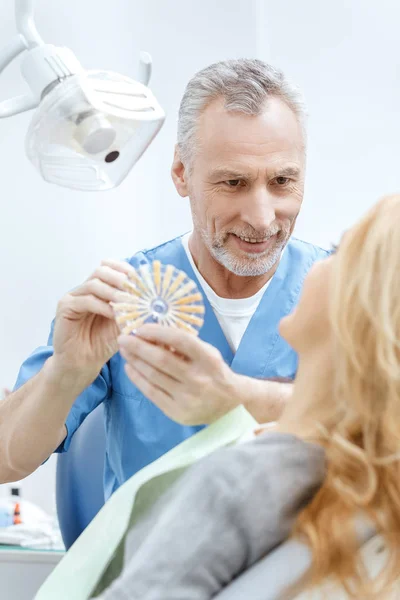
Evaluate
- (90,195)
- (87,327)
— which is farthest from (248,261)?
(90,195)

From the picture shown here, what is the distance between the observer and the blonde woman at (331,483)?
750mm

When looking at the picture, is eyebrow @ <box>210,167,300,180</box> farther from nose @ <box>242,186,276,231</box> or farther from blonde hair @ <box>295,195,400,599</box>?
blonde hair @ <box>295,195,400,599</box>

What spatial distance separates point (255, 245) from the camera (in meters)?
1.53

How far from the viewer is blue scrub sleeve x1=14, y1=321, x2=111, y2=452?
1.54 m

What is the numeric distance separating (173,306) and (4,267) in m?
1.31

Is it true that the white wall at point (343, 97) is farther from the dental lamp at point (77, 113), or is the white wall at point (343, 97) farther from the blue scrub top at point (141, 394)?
the dental lamp at point (77, 113)

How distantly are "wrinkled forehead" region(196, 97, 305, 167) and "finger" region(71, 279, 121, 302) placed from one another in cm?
42

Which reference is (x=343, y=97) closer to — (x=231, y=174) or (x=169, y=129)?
(x=169, y=129)

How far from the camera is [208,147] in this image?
1.56m

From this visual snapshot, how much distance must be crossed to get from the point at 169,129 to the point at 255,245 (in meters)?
1.32

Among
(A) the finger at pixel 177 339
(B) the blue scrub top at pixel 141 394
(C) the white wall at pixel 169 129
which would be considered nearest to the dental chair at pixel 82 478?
(B) the blue scrub top at pixel 141 394

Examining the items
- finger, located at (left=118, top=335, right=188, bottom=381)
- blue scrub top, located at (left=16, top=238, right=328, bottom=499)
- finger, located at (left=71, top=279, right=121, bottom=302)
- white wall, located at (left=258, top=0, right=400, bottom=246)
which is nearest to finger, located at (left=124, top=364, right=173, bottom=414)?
finger, located at (left=118, top=335, right=188, bottom=381)

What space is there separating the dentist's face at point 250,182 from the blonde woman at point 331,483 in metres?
0.68

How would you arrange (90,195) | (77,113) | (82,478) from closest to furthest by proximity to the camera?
1. (77,113)
2. (82,478)
3. (90,195)
